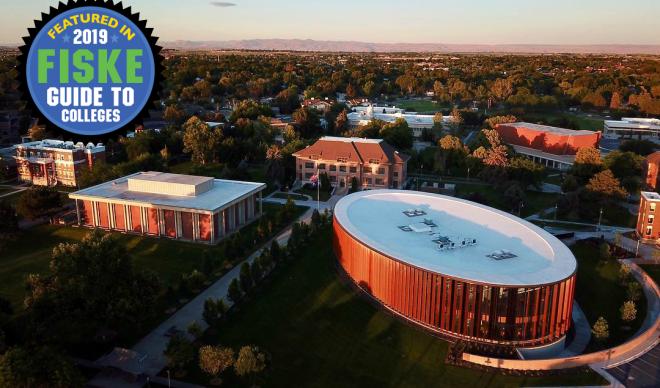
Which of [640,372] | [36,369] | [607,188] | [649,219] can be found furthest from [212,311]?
[607,188]

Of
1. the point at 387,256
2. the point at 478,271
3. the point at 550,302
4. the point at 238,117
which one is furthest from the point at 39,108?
the point at 238,117

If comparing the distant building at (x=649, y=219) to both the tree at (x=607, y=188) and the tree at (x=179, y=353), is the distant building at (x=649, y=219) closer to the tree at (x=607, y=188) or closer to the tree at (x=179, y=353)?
the tree at (x=607, y=188)

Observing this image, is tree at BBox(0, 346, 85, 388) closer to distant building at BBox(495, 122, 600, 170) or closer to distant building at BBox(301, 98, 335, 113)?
distant building at BBox(495, 122, 600, 170)

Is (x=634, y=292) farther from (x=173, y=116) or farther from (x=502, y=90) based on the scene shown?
(x=502, y=90)

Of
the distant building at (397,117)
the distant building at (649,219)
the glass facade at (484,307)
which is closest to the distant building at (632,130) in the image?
the distant building at (397,117)

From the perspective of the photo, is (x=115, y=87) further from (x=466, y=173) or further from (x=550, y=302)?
(x=466, y=173)

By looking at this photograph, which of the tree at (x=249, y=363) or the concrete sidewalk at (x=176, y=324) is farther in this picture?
the concrete sidewalk at (x=176, y=324)

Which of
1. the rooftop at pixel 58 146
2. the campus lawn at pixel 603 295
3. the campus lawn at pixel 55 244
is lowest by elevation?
the campus lawn at pixel 603 295

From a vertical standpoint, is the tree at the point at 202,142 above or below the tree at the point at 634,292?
above
